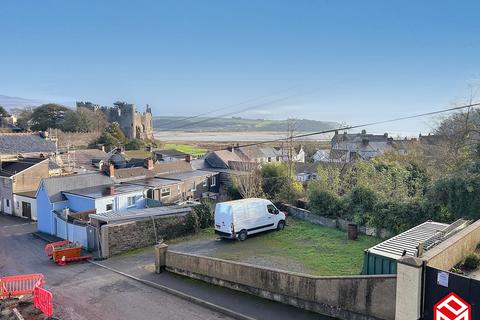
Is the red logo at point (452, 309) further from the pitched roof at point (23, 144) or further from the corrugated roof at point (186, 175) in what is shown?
the pitched roof at point (23, 144)

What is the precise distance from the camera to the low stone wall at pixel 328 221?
1841cm

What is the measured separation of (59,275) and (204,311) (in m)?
8.72

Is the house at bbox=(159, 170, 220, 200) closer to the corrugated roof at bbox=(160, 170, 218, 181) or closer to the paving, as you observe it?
the corrugated roof at bbox=(160, 170, 218, 181)

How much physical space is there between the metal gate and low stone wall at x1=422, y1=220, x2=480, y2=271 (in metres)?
0.36

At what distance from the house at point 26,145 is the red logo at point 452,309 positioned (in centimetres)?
4555

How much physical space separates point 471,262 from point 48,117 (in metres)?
82.2

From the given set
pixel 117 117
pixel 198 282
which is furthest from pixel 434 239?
pixel 117 117

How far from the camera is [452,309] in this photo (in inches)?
339

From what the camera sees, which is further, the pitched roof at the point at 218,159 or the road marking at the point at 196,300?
the pitched roof at the point at 218,159

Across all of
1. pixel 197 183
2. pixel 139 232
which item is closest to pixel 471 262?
pixel 139 232

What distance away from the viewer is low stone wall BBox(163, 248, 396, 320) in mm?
10180

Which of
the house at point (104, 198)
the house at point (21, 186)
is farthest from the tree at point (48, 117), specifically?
the house at point (104, 198)

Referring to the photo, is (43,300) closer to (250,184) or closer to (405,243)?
(405,243)

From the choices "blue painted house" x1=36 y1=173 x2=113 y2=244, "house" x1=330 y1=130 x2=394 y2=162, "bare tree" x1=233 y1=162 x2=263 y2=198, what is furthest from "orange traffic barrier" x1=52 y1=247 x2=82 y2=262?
"house" x1=330 y1=130 x2=394 y2=162
